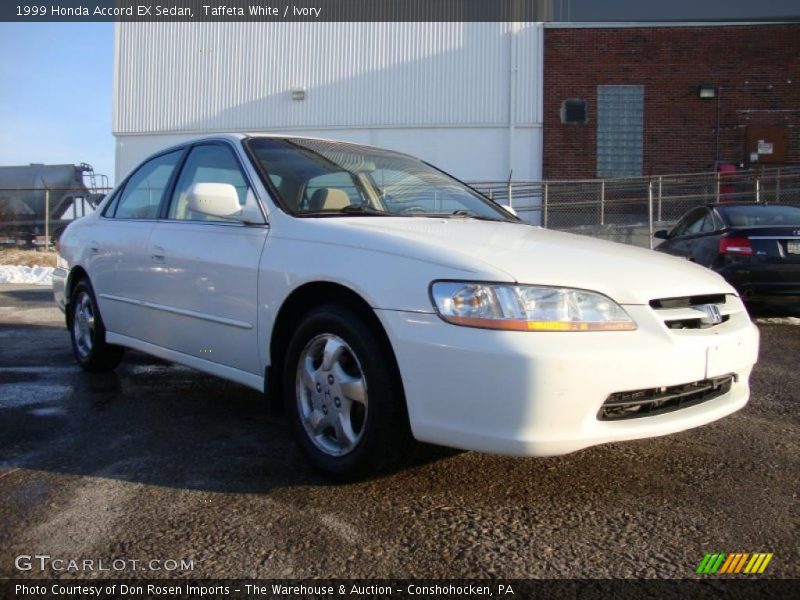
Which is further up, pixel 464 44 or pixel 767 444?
pixel 464 44

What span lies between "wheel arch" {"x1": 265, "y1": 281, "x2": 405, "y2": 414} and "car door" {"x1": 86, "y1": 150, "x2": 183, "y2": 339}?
1.38 meters

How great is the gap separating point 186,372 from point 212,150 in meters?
1.95

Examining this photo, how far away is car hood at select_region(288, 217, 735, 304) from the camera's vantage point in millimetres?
2604

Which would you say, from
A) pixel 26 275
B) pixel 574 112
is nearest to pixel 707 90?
pixel 574 112

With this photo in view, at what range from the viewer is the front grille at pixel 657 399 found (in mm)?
2559

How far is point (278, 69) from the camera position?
22.5 meters

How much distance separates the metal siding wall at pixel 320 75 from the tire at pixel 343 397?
19.0 meters

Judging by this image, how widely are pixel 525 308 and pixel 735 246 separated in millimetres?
5715

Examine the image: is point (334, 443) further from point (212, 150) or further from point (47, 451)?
point (212, 150)

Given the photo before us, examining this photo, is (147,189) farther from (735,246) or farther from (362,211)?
(735,246)

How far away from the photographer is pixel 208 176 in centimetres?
406

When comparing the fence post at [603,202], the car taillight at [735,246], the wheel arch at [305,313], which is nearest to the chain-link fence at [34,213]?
the fence post at [603,202]

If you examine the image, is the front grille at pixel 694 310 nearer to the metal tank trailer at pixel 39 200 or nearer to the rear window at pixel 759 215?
the rear window at pixel 759 215

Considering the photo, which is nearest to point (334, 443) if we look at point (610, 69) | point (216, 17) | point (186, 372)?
point (186, 372)
